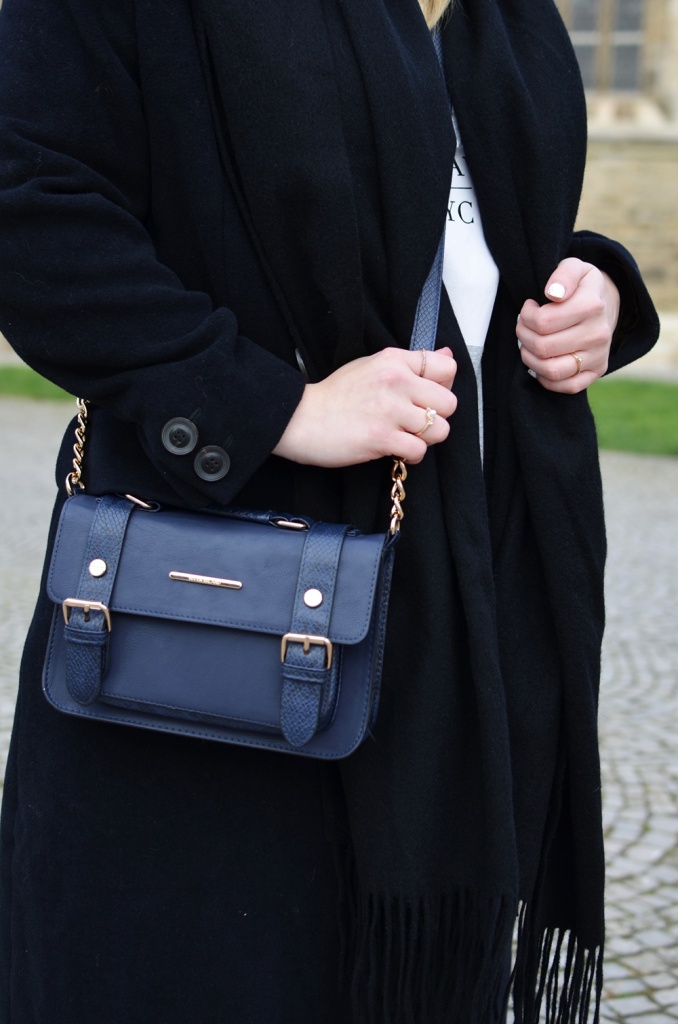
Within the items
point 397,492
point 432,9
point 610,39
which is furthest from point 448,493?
point 610,39

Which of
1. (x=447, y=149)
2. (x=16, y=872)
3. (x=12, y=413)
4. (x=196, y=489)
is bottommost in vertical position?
(x=16, y=872)

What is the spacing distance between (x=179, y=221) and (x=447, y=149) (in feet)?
0.97

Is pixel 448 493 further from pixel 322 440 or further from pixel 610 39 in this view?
pixel 610 39

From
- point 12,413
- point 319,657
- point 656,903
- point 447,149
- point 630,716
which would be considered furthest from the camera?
point 12,413

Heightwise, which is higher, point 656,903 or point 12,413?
point 12,413

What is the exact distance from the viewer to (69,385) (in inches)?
51.3

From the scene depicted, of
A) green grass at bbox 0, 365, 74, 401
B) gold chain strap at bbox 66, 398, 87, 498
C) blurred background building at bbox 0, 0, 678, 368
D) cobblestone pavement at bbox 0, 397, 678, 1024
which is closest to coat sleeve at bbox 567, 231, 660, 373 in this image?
gold chain strap at bbox 66, 398, 87, 498

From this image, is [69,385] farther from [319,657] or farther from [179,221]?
[319,657]

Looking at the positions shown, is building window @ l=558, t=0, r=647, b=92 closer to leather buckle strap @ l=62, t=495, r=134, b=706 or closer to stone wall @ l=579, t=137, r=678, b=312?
stone wall @ l=579, t=137, r=678, b=312

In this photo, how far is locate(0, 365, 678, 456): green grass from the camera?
10.1m

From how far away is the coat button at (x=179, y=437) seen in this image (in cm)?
125

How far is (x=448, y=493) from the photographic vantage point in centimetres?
135

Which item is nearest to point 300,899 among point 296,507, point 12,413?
point 296,507

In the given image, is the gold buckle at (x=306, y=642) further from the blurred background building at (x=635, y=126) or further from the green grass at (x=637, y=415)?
the blurred background building at (x=635, y=126)
